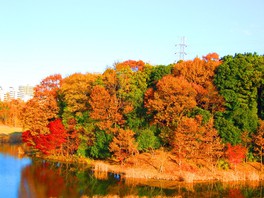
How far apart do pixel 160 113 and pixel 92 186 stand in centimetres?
1287

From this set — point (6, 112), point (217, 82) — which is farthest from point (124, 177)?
point (6, 112)

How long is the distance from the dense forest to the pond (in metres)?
4.70

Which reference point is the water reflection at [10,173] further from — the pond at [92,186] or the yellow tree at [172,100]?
the yellow tree at [172,100]

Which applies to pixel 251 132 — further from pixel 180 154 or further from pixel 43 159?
pixel 43 159

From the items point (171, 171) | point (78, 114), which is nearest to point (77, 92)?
point (78, 114)

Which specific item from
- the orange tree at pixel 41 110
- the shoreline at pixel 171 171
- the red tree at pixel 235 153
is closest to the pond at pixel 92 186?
the shoreline at pixel 171 171

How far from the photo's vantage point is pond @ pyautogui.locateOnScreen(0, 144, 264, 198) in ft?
96.1

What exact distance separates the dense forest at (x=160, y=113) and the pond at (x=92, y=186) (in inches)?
185

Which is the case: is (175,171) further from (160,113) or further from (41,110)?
(41,110)

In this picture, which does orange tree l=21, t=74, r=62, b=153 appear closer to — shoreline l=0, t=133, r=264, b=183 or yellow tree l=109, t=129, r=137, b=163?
shoreline l=0, t=133, r=264, b=183

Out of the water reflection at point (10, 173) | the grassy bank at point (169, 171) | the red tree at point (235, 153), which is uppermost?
the red tree at point (235, 153)

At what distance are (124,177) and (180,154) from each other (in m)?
7.19

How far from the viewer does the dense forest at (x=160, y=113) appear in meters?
38.4

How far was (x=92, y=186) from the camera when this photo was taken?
105ft
